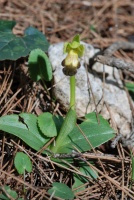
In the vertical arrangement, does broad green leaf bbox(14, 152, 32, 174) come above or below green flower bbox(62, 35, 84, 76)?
below

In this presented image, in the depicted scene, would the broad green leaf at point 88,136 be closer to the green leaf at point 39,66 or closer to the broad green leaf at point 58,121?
the broad green leaf at point 58,121

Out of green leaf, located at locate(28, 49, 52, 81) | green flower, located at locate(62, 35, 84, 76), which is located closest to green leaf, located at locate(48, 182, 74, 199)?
green flower, located at locate(62, 35, 84, 76)

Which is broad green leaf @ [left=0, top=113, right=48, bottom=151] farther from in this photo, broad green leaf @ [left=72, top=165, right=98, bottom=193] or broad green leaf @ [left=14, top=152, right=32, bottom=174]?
broad green leaf @ [left=72, top=165, right=98, bottom=193]

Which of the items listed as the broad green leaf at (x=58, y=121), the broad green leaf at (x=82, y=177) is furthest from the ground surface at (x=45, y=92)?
the broad green leaf at (x=58, y=121)

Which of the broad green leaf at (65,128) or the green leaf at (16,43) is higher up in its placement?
the green leaf at (16,43)

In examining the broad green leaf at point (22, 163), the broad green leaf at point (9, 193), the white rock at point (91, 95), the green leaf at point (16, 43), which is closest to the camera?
the broad green leaf at point (9, 193)

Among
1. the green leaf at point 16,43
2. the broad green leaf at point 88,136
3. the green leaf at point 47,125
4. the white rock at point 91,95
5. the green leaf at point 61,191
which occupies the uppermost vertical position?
the green leaf at point 16,43
